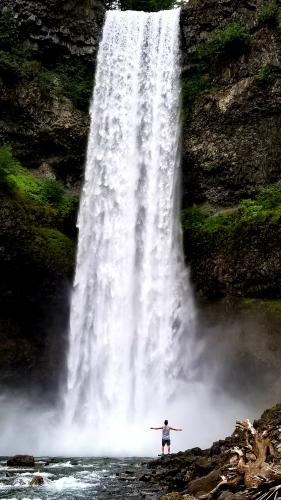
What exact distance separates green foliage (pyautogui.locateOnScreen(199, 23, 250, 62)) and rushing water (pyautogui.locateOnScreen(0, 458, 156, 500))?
2019 cm

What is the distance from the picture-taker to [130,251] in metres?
25.2

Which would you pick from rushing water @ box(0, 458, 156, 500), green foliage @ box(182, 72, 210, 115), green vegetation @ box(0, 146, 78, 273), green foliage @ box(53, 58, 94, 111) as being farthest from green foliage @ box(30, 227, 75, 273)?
green foliage @ box(182, 72, 210, 115)

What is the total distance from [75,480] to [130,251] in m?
13.0

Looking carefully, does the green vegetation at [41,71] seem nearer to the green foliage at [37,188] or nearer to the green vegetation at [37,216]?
the green foliage at [37,188]

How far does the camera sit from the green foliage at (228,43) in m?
27.0

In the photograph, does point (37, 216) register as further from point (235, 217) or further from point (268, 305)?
point (268, 305)

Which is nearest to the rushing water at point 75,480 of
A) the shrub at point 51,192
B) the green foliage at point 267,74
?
the shrub at point 51,192

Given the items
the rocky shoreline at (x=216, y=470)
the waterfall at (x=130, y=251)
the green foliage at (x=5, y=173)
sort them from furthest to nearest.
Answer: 1. the green foliage at (x=5, y=173)
2. the waterfall at (x=130, y=251)
3. the rocky shoreline at (x=216, y=470)

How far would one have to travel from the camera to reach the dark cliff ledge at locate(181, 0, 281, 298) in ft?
76.7

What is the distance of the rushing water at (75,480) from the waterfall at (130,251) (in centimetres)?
332

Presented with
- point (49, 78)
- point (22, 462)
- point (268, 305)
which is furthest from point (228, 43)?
point (22, 462)

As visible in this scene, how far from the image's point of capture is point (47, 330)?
78.8 ft

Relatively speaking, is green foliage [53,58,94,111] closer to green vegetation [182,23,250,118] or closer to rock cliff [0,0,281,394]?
rock cliff [0,0,281,394]

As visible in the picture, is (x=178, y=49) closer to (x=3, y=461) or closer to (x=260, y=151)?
(x=260, y=151)
